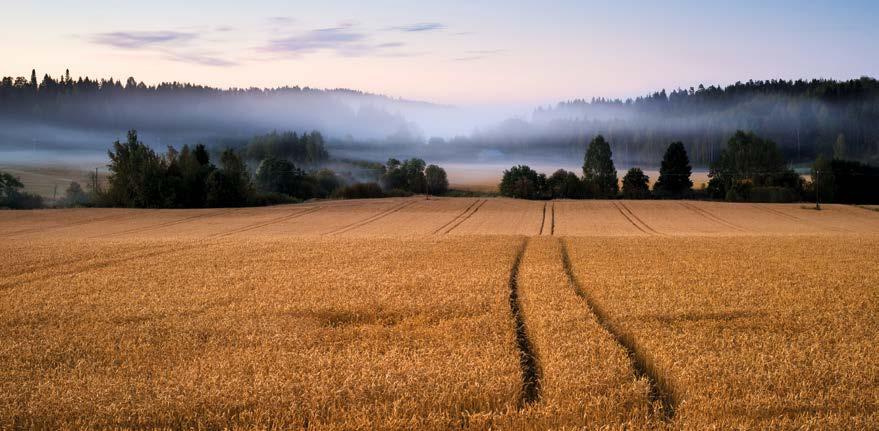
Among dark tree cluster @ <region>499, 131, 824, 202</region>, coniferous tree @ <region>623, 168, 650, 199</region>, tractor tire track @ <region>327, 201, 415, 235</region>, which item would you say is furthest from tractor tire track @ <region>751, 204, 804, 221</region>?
coniferous tree @ <region>623, 168, 650, 199</region>

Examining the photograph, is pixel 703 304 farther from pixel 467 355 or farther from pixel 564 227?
pixel 564 227

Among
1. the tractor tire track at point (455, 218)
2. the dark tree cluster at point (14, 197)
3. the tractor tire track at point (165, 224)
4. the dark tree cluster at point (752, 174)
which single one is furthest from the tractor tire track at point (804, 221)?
the dark tree cluster at point (14, 197)

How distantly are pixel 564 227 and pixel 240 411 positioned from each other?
4443 centimetres

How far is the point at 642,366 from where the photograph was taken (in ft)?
32.2

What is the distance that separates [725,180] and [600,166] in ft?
77.6

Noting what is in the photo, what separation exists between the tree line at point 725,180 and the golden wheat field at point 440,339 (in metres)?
83.9

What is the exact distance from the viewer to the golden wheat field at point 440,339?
7.93 meters

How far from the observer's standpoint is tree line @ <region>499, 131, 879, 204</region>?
98812 millimetres

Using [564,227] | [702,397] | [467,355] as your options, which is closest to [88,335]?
[467,355]

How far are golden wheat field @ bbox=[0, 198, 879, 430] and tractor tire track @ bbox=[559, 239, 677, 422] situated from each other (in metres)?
Result: 0.04

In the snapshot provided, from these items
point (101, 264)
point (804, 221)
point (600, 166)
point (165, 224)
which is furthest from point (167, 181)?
point (600, 166)

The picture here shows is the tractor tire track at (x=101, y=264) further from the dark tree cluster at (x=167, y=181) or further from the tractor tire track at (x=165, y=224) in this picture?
the dark tree cluster at (x=167, y=181)

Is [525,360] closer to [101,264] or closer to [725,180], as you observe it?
[101,264]

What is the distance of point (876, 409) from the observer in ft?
26.3
